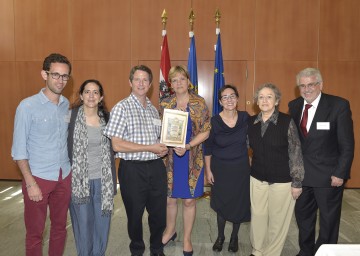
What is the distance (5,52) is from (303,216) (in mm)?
5850

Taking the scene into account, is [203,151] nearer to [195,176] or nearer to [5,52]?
[195,176]

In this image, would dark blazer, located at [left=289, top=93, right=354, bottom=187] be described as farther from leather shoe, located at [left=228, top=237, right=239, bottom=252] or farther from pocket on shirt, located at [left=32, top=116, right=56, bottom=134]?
pocket on shirt, located at [left=32, top=116, right=56, bottom=134]

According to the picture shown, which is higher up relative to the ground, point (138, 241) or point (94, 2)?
point (94, 2)

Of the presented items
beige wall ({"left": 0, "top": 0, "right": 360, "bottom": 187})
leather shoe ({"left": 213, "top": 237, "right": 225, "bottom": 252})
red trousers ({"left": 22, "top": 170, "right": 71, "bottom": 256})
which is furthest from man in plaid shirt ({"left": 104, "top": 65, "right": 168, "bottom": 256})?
beige wall ({"left": 0, "top": 0, "right": 360, "bottom": 187})

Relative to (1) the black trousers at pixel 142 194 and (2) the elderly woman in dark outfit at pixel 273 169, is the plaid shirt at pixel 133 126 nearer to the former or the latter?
(1) the black trousers at pixel 142 194

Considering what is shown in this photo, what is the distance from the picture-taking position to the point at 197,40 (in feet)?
18.0

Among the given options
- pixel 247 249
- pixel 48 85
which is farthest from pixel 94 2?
pixel 247 249

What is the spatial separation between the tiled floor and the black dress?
0.52 meters

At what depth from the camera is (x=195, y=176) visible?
2850 mm

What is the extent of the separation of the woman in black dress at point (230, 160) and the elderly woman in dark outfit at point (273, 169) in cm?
14

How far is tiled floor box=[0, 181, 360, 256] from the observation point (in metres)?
3.16

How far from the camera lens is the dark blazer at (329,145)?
2594 millimetres

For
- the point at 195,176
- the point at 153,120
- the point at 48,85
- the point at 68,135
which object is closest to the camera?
the point at 48,85

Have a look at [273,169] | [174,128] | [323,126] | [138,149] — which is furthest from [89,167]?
[323,126]
